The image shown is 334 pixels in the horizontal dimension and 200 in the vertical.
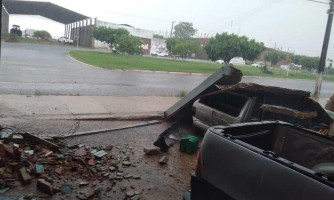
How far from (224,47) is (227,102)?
32.5 metres

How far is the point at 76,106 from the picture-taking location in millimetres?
Result: 9305

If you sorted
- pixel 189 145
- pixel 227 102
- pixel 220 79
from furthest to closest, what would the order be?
pixel 220 79 < pixel 227 102 < pixel 189 145

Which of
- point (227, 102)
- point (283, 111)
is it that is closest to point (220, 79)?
point (227, 102)

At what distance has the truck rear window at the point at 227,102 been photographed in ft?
20.4

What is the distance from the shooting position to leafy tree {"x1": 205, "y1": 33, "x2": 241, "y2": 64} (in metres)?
37.8

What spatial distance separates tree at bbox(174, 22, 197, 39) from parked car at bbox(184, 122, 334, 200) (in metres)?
107

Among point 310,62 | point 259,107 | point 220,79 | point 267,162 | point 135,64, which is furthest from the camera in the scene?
point 310,62

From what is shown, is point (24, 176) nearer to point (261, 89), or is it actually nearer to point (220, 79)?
point (261, 89)

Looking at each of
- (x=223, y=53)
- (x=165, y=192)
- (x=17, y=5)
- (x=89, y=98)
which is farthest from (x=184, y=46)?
(x=17, y=5)

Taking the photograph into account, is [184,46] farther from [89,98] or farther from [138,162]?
[138,162]

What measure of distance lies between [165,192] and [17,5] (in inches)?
2920

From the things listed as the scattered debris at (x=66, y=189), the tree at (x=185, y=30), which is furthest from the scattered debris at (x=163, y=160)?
the tree at (x=185, y=30)

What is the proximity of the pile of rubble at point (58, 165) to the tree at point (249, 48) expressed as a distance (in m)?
34.8

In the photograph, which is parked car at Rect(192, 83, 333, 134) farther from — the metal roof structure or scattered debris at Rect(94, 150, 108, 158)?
the metal roof structure
